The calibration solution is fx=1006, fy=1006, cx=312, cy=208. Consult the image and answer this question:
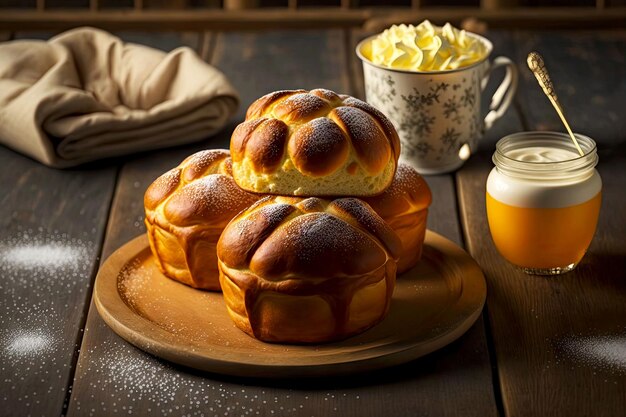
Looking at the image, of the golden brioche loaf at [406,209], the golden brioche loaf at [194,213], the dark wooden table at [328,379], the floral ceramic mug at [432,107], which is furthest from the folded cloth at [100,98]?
the golden brioche loaf at [406,209]

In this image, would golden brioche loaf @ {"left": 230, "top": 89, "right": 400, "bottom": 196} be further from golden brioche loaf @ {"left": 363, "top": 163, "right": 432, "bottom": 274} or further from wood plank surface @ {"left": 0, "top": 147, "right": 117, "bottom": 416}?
wood plank surface @ {"left": 0, "top": 147, "right": 117, "bottom": 416}

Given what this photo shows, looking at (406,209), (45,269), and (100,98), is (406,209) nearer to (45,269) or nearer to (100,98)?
(45,269)

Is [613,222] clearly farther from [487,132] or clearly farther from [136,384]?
[136,384]

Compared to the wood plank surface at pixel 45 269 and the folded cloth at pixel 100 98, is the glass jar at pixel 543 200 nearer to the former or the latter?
the wood plank surface at pixel 45 269

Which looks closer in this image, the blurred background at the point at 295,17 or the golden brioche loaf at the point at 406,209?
the golden brioche loaf at the point at 406,209

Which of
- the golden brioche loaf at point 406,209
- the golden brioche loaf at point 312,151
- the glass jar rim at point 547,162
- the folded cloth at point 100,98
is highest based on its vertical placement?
the golden brioche loaf at point 312,151

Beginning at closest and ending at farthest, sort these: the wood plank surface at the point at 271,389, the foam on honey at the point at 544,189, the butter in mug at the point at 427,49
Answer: the wood plank surface at the point at 271,389 → the foam on honey at the point at 544,189 → the butter in mug at the point at 427,49

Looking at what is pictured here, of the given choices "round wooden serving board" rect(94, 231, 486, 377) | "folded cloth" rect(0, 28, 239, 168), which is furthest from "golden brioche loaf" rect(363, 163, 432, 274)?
"folded cloth" rect(0, 28, 239, 168)
